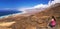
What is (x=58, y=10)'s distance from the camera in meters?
2.48

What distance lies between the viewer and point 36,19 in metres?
2.39

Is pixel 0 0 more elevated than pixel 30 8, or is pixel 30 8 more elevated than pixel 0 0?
pixel 0 0

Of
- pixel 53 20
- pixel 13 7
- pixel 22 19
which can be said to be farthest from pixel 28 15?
pixel 53 20

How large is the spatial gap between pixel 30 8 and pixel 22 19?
0.21m

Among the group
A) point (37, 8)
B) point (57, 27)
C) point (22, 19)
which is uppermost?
point (37, 8)

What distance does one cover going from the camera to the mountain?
2.29 meters

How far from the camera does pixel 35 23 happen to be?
2379mm

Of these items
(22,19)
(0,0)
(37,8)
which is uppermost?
(0,0)

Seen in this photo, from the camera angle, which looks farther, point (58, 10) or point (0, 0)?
point (58, 10)

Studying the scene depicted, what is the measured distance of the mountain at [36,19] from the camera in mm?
2285

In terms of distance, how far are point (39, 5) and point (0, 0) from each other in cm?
61

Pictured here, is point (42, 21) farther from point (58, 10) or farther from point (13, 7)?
point (13, 7)

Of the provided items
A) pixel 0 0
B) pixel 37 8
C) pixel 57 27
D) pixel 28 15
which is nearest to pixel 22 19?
pixel 28 15

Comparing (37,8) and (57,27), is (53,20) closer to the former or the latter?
(57,27)
